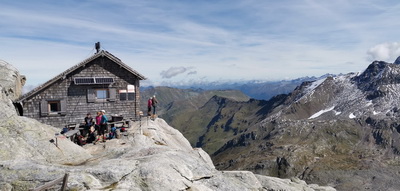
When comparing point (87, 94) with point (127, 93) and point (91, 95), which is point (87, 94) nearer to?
point (91, 95)

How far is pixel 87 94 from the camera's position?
40.6m

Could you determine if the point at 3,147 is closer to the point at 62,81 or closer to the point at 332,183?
the point at 62,81

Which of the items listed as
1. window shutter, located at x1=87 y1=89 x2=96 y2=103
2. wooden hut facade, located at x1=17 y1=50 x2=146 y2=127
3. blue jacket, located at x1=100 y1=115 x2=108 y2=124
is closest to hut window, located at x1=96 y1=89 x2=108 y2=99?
wooden hut facade, located at x1=17 y1=50 x2=146 y2=127

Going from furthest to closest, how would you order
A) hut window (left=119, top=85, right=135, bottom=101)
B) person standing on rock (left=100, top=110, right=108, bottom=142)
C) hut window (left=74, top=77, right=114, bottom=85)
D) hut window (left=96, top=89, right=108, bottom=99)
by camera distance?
hut window (left=119, top=85, right=135, bottom=101) < hut window (left=96, top=89, right=108, bottom=99) < hut window (left=74, top=77, right=114, bottom=85) < person standing on rock (left=100, top=110, right=108, bottom=142)

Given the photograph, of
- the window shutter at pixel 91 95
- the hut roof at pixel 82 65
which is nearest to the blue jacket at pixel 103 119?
the window shutter at pixel 91 95

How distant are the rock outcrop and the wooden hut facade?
38.0 feet

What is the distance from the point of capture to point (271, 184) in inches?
1035

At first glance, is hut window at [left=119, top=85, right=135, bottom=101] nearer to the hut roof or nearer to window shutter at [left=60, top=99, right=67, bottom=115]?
the hut roof

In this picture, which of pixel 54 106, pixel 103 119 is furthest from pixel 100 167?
pixel 54 106

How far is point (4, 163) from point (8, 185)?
195 centimetres

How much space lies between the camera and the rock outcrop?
16031 mm

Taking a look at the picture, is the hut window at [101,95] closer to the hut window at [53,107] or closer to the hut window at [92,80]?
the hut window at [92,80]

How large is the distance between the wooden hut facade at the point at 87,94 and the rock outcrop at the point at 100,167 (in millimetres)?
11577

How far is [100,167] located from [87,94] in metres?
25.3
